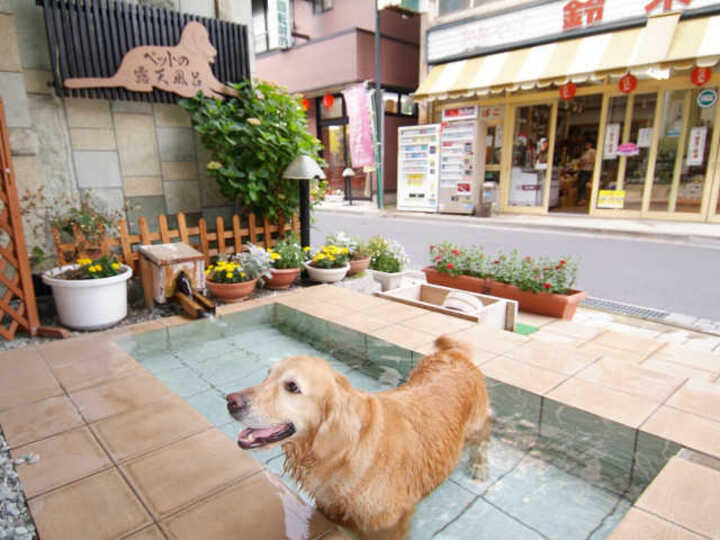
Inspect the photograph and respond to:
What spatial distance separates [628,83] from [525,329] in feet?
28.7

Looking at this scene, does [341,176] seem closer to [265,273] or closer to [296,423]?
[265,273]

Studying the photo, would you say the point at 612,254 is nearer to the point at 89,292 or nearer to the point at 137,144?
the point at 137,144

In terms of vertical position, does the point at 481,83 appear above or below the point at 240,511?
above

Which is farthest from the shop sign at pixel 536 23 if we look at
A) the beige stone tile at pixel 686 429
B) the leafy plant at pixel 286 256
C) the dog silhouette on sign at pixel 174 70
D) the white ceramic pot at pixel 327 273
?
the beige stone tile at pixel 686 429

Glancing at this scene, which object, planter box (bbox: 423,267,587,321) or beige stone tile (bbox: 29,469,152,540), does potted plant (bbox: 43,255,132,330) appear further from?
planter box (bbox: 423,267,587,321)

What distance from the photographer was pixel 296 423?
1630 millimetres

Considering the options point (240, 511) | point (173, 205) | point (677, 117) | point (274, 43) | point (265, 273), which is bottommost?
point (240, 511)

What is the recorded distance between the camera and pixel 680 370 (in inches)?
154

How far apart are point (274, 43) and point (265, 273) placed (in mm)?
16083

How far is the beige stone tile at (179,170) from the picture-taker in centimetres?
568

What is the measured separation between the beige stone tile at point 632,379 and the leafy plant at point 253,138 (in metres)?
4.38

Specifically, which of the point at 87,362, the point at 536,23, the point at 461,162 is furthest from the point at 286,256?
the point at 536,23

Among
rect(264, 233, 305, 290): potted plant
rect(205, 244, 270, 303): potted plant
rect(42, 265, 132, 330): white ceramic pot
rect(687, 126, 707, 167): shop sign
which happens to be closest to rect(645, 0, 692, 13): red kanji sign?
rect(687, 126, 707, 167): shop sign

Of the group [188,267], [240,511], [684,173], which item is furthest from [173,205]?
[684,173]
